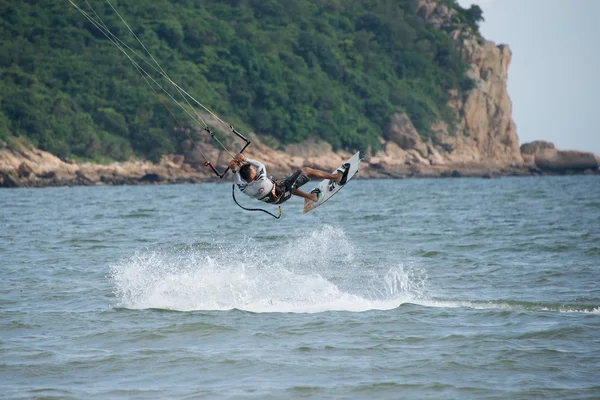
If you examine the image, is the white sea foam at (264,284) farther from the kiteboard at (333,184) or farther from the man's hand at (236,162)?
the man's hand at (236,162)

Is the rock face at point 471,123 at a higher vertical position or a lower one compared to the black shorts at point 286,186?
higher

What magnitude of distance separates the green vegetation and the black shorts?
55928mm

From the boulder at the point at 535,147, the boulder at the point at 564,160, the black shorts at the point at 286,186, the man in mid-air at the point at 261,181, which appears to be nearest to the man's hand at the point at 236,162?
the man in mid-air at the point at 261,181

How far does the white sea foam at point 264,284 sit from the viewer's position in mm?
12109

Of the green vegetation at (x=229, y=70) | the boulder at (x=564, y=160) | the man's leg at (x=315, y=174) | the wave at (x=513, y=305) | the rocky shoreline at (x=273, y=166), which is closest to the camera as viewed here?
the wave at (x=513, y=305)

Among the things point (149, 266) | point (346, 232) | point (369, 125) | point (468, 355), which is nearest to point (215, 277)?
point (149, 266)

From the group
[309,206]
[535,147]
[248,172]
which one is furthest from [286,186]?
[535,147]

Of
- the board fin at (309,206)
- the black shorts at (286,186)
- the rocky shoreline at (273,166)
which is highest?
the black shorts at (286,186)

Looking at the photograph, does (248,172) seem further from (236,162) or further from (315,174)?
(315,174)

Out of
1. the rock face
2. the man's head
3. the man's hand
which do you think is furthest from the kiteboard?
the rock face

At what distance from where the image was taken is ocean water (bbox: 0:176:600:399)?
8422 mm

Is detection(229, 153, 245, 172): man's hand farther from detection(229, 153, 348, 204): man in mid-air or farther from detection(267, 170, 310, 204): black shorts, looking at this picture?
detection(267, 170, 310, 204): black shorts

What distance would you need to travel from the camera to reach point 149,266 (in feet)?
48.2

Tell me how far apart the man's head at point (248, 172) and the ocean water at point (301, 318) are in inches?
72.5
